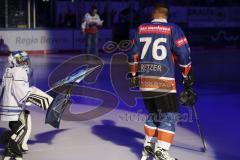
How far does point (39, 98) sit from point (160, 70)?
4.87 ft

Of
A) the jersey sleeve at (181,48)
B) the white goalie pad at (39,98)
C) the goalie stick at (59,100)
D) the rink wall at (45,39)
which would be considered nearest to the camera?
the jersey sleeve at (181,48)

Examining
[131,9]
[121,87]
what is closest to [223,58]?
[131,9]

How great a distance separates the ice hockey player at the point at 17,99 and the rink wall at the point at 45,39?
17925 mm

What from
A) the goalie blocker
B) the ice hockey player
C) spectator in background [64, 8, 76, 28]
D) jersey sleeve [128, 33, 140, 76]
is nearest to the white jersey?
the ice hockey player

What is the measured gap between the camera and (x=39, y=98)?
792 centimetres

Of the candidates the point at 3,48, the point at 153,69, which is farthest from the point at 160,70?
the point at 3,48

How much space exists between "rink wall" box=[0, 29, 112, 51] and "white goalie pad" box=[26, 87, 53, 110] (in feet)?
59.2

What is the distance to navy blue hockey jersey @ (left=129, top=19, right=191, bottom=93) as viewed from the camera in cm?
759

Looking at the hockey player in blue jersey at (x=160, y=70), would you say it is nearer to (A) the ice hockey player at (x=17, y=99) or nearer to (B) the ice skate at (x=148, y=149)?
(B) the ice skate at (x=148, y=149)

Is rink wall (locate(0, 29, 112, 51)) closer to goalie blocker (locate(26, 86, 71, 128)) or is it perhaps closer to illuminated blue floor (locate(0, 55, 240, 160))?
illuminated blue floor (locate(0, 55, 240, 160))

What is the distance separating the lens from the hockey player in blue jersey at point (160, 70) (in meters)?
7.62

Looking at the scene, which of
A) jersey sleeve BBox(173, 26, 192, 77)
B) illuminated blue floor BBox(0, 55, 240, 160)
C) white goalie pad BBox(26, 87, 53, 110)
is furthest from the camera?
illuminated blue floor BBox(0, 55, 240, 160)

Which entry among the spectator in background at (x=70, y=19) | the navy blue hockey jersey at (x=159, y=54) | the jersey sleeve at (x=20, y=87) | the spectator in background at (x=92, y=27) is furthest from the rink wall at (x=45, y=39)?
the navy blue hockey jersey at (x=159, y=54)

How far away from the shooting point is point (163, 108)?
7738 millimetres
